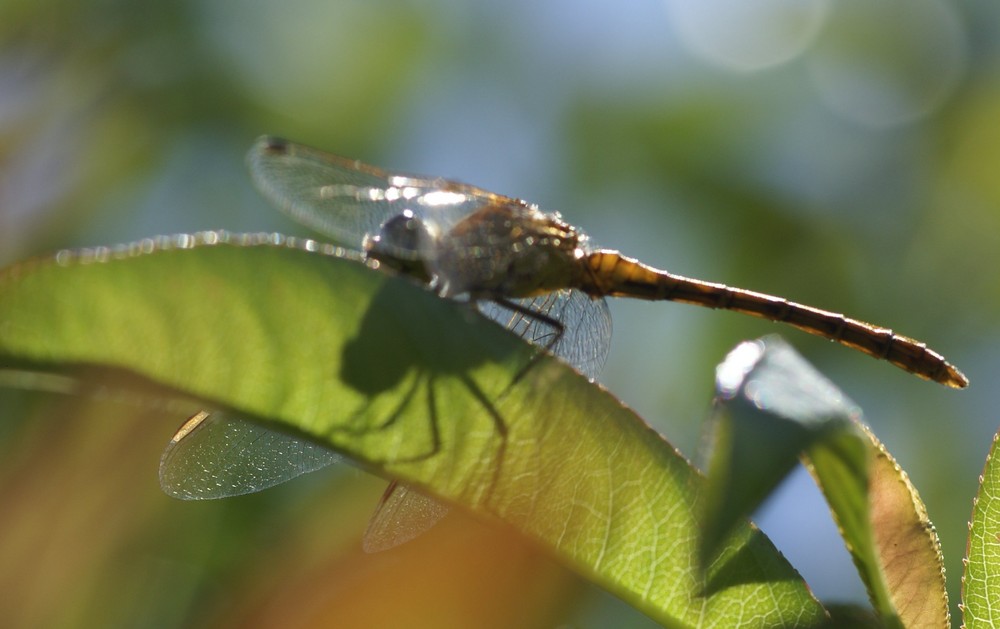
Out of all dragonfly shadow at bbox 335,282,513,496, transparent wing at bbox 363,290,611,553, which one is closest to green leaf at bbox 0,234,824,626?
dragonfly shadow at bbox 335,282,513,496

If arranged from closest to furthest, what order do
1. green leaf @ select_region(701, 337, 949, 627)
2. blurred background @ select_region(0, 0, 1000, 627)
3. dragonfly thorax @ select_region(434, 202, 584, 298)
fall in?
green leaf @ select_region(701, 337, 949, 627) < dragonfly thorax @ select_region(434, 202, 584, 298) < blurred background @ select_region(0, 0, 1000, 627)

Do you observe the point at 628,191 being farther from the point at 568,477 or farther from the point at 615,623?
the point at 568,477

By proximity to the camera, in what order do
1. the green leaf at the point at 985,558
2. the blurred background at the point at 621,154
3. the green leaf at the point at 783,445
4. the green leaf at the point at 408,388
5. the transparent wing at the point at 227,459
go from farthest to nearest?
the blurred background at the point at 621,154 → the transparent wing at the point at 227,459 → the green leaf at the point at 985,558 → the green leaf at the point at 408,388 → the green leaf at the point at 783,445

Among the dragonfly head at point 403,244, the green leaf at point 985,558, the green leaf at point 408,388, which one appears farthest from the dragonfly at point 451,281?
the green leaf at point 985,558

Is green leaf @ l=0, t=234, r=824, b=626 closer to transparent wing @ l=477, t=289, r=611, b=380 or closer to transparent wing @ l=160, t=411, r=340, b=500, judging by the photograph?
transparent wing @ l=160, t=411, r=340, b=500

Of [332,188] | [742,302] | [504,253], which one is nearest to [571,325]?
[504,253]

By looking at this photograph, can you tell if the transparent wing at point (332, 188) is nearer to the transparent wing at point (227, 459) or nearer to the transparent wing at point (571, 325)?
the transparent wing at point (571, 325)
